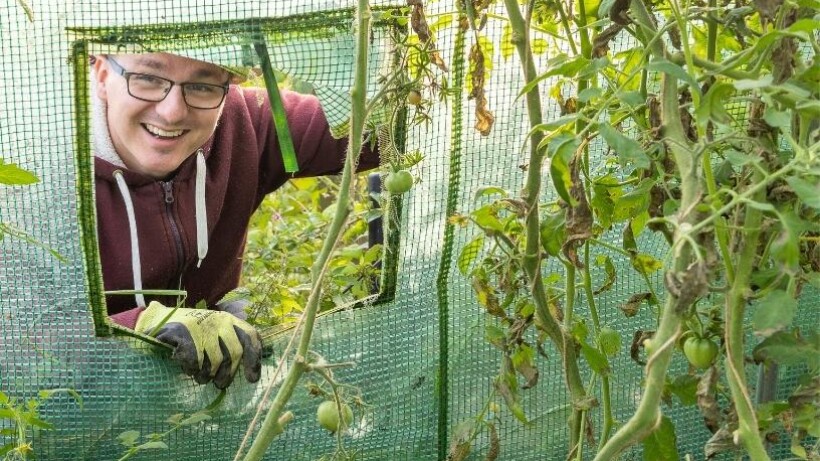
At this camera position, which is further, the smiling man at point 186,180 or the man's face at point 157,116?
the man's face at point 157,116

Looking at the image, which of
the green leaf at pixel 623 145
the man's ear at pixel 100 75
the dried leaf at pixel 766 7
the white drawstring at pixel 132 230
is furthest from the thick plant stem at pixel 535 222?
the man's ear at pixel 100 75

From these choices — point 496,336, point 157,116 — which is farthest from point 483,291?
point 157,116

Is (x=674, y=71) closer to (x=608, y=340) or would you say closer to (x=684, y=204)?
(x=684, y=204)

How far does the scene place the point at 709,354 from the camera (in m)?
1.32

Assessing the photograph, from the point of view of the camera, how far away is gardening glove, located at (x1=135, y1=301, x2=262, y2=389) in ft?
6.50

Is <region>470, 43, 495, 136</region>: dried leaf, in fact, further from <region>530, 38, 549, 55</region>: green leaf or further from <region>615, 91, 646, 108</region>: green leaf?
<region>615, 91, 646, 108</region>: green leaf

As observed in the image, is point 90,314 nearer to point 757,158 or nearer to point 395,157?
point 395,157

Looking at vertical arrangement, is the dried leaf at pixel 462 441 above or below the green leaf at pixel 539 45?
below

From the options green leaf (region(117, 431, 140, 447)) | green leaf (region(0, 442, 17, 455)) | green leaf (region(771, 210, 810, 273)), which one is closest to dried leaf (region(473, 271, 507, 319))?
green leaf (region(771, 210, 810, 273))

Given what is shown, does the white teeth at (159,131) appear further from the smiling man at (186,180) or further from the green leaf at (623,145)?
the green leaf at (623,145)

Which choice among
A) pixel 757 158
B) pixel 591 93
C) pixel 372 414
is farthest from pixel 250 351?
pixel 757 158

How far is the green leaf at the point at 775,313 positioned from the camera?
1.20 metres

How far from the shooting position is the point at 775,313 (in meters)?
1.20

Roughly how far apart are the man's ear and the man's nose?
14cm
